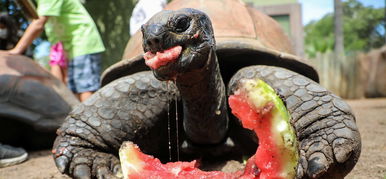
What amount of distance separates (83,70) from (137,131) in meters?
1.93

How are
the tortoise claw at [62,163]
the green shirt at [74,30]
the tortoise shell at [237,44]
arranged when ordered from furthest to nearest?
the green shirt at [74,30] → the tortoise shell at [237,44] → the tortoise claw at [62,163]

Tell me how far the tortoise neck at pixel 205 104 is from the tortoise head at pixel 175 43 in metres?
0.10

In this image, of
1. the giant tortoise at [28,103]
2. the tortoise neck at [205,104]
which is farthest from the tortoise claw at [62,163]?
the giant tortoise at [28,103]

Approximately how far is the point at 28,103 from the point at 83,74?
727 mm

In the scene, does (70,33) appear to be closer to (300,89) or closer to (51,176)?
(51,176)

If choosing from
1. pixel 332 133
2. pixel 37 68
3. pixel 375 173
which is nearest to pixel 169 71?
pixel 332 133

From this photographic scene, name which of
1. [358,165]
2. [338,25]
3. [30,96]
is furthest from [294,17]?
[358,165]

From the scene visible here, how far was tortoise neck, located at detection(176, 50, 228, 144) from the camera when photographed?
156cm

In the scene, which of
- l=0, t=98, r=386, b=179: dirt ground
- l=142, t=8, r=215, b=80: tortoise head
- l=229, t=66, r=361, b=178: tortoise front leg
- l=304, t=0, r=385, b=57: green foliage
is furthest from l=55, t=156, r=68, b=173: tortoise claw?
l=304, t=0, r=385, b=57: green foliage

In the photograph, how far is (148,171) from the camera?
1.38 m

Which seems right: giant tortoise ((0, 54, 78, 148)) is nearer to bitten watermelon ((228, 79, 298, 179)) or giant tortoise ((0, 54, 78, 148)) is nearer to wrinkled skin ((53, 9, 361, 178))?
wrinkled skin ((53, 9, 361, 178))

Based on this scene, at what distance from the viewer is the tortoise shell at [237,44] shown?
6.77ft

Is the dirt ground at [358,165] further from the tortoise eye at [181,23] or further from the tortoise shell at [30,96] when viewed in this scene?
the tortoise eye at [181,23]

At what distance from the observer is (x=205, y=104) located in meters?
1.70
